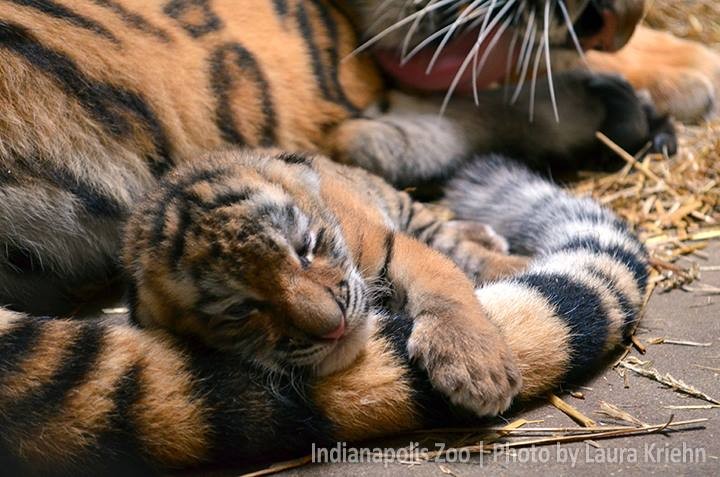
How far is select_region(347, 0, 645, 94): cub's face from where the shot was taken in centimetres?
268

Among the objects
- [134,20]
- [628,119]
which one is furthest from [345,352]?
[628,119]

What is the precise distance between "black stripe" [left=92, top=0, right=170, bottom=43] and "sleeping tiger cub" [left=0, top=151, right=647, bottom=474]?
1.77 ft

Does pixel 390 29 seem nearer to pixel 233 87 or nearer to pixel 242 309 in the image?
pixel 233 87

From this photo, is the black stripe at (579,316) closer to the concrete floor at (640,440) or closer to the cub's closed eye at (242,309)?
the concrete floor at (640,440)

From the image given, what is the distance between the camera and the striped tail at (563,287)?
173 centimetres

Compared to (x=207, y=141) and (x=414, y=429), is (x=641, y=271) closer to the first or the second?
(x=414, y=429)

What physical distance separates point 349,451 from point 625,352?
660 mm

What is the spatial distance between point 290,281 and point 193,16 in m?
1.17

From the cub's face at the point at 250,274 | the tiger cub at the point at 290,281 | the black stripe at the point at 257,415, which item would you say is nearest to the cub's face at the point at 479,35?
the tiger cub at the point at 290,281

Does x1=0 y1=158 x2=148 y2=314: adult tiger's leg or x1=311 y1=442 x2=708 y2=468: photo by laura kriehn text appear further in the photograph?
x1=0 y1=158 x2=148 y2=314: adult tiger's leg

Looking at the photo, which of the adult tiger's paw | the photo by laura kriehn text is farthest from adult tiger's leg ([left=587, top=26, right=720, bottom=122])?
the photo by laura kriehn text

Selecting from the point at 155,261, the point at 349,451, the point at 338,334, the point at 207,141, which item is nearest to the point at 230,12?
the point at 207,141

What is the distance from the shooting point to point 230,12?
8.60ft

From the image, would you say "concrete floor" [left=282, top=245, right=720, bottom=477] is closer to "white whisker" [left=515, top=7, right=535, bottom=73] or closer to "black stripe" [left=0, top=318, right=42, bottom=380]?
"black stripe" [left=0, top=318, right=42, bottom=380]
